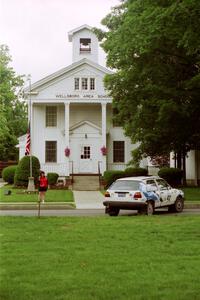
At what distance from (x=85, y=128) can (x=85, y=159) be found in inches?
97.5

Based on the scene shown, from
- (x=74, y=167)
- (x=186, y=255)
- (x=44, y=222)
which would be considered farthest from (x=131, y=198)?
(x=74, y=167)

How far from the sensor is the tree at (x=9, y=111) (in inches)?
2379

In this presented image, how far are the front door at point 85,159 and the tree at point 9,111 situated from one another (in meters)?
13.7

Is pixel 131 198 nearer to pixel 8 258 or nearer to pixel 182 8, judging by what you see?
pixel 182 8

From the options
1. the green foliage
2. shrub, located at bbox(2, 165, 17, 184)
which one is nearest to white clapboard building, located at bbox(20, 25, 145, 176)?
shrub, located at bbox(2, 165, 17, 184)

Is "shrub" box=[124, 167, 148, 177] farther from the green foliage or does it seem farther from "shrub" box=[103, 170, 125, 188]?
the green foliage

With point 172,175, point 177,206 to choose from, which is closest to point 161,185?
point 177,206

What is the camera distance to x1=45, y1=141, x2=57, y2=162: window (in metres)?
46.5

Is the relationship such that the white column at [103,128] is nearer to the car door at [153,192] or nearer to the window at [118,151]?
the window at [118,151]

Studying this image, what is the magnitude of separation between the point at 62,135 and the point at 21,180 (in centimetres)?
863

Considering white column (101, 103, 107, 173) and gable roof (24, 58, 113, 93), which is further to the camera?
gable roof (24, 58, 113, 93)

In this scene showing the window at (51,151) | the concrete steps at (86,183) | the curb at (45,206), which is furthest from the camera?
the window at (51,151)

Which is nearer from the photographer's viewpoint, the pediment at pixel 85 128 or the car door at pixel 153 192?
the car door at pixel 153 192

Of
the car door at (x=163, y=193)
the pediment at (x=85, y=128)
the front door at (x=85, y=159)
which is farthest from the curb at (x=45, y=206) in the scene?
the pediment at (x=85, y=128)
